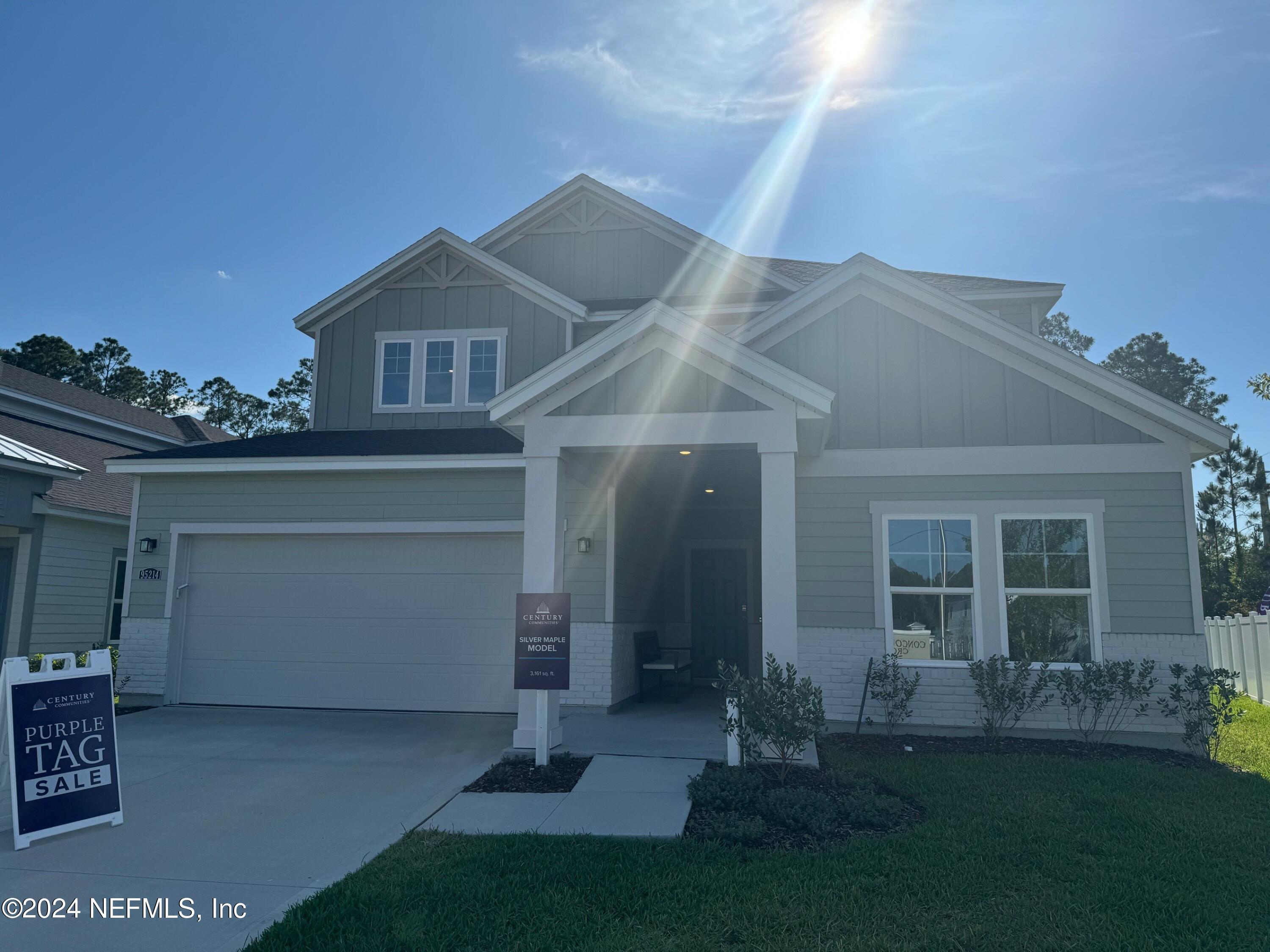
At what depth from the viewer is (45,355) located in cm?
3591

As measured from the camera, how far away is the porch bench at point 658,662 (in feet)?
38.0

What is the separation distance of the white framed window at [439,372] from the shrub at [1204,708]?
32.2 feet

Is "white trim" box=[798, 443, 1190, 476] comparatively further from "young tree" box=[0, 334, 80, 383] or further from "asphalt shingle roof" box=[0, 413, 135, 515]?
"young tree" box=[0, 334, 80, 383]

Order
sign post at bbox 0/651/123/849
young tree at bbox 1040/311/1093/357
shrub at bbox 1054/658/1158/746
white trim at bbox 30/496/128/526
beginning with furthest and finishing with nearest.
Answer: young tree at bbox 1040/311/1093/357
white trim at bbox 30/496/128/526
shrub at bbox 1054/658/1158/746
sign post at bbox 0/651/123/849

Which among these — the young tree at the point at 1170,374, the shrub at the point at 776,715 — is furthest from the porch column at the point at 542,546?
the young tree at the point at 1170,374

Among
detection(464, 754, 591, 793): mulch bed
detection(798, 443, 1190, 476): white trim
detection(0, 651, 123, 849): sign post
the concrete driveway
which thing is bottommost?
the concrete driveway

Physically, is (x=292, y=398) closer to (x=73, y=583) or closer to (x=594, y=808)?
(x=73, y=583)

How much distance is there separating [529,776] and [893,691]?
13.0 ft

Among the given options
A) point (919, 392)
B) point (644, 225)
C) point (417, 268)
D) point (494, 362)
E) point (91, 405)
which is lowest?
point (919, 392)

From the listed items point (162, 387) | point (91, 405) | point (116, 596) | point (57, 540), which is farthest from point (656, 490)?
point (162, 387)

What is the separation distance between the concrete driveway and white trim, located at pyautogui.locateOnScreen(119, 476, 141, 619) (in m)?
2.02

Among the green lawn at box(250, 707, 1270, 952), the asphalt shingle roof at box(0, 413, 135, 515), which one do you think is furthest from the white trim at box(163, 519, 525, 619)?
the green lawn at box(250, 707, 1270, 952)

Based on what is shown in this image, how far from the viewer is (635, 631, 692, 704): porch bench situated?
1157 centimetres

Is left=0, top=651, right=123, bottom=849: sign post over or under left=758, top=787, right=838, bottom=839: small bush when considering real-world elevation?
over
